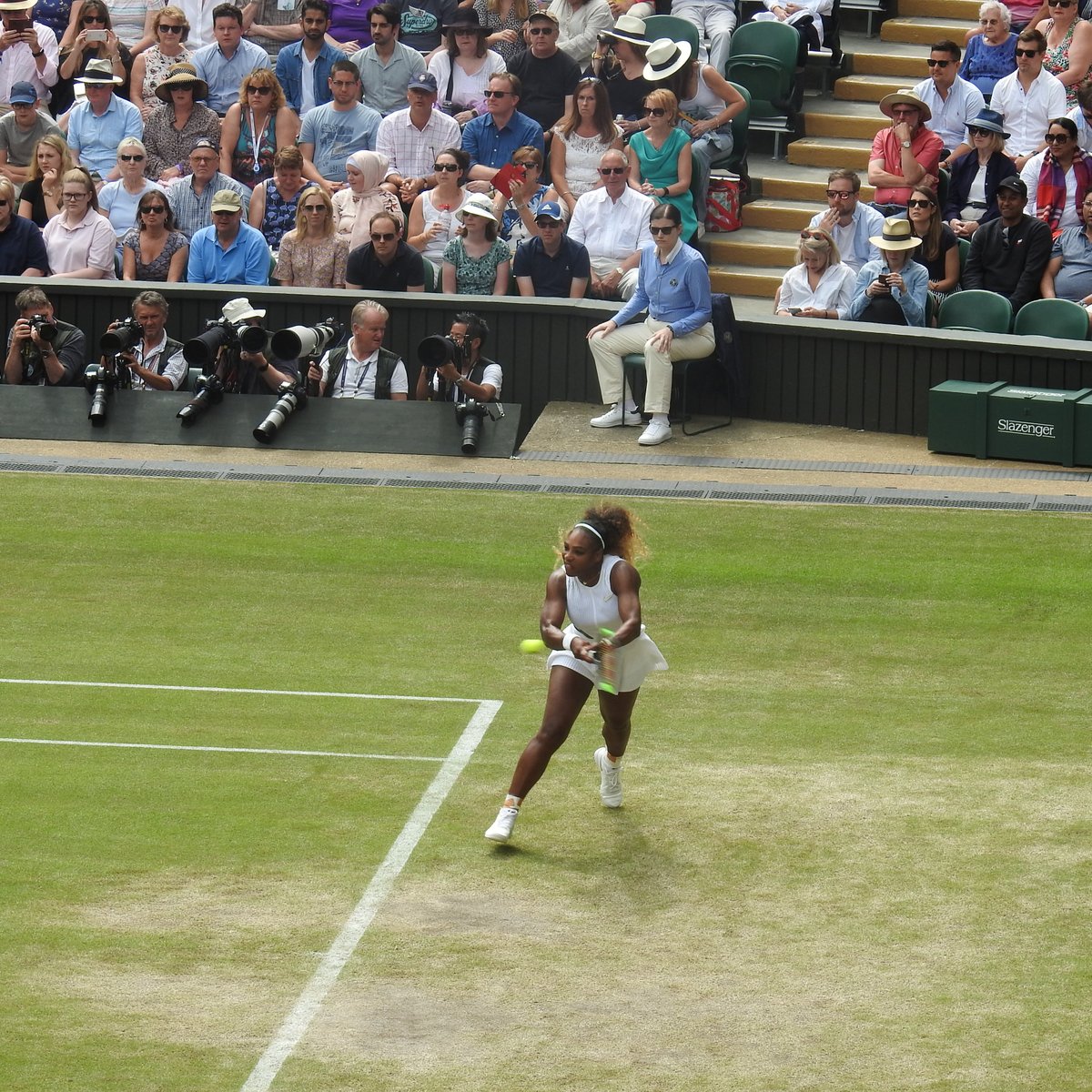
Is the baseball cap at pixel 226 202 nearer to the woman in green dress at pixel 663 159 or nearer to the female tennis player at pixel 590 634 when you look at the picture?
the woman in green dress at pixel 663 159

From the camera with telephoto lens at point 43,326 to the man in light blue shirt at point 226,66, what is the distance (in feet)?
14.2

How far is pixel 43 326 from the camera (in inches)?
656

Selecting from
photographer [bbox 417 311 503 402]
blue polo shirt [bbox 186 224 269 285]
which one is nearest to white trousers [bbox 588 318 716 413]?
photographer [bbox 417 311 503 402]

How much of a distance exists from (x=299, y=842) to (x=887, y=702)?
3.80 m

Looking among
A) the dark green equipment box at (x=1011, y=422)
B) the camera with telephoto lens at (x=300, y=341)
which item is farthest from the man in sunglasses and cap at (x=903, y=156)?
the camera with telephoto lens at (x=300, y=341)

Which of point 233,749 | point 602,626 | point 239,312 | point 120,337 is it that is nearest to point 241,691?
point 233,749

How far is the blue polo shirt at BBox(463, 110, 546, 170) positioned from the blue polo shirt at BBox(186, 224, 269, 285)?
2.37m

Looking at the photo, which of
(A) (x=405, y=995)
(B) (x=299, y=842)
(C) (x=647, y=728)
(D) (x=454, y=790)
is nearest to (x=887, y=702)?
(C) (x=647, y=728)

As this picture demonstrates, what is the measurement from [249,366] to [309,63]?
15.2 ft

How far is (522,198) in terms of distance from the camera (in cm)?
1767

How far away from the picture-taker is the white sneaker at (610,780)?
968cm

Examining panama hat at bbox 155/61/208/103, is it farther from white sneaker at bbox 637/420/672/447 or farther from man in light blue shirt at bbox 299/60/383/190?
white sneaker at bbox 637/420/672/447

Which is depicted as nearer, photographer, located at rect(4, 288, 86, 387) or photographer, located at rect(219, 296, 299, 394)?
photographer, located at rect(219, 296, 299, 394)

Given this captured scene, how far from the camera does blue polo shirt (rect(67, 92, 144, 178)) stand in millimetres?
19641
